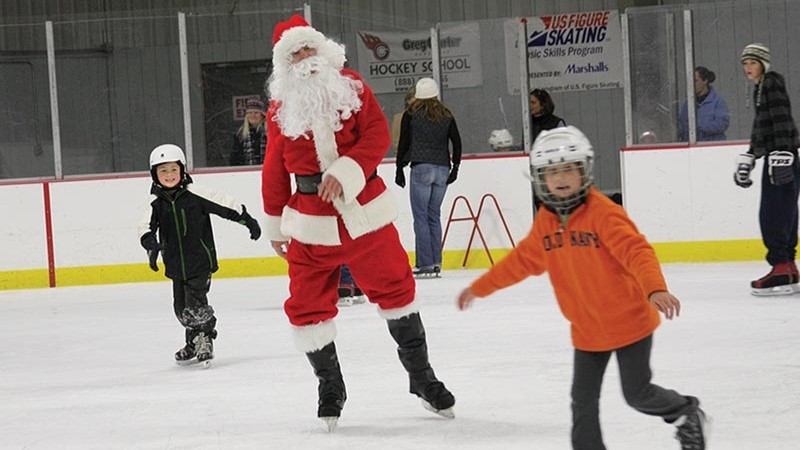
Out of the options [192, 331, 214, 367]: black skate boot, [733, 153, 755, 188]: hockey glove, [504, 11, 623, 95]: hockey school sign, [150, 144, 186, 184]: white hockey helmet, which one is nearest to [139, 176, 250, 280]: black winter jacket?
[150, 144, 186, 184]: white hockey helmet

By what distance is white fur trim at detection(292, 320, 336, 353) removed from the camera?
430cm

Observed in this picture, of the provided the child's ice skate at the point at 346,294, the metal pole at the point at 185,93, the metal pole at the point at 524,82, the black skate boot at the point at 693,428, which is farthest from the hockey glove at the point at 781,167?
the metal pole at the point at 185,93

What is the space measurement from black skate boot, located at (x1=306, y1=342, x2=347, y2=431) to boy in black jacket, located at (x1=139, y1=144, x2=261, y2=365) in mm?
1444

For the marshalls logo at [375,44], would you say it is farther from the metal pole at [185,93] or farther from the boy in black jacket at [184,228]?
the boy in black jacket at [184,228]

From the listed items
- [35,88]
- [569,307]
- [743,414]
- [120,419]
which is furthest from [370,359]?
[35,88]

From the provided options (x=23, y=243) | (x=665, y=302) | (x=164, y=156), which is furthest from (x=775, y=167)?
(x=23, y=243)

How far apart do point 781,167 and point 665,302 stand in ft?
14.4

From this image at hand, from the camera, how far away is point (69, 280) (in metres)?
10.4

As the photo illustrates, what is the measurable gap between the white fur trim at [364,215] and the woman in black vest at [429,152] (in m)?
5.45

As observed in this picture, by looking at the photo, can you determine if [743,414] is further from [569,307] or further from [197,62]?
[197,62]

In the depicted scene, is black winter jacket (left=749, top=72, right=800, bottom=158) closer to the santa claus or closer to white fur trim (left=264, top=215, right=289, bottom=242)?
the santa claus

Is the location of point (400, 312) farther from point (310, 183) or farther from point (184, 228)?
point (184, 228)

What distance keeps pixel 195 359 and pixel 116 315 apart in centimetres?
242

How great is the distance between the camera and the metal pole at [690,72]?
9.98 meters
